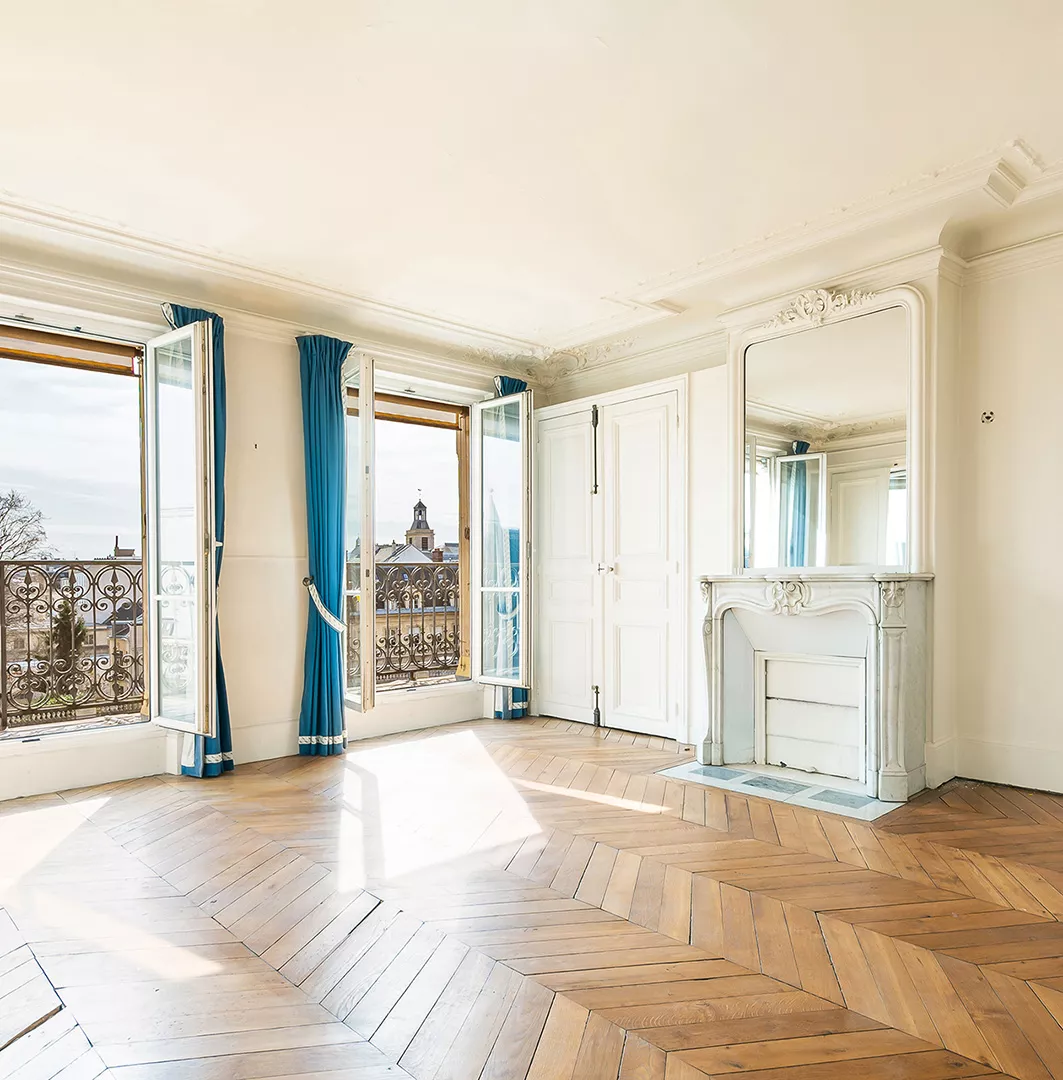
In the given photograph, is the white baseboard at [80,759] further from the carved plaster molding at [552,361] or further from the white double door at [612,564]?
the carved plaster molding at [552,361]

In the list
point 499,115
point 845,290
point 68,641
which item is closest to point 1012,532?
point 845,290

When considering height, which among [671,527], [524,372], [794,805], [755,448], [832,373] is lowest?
[794,805]

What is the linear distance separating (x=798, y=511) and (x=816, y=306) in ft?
3.44

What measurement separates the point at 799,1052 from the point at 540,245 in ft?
10.8

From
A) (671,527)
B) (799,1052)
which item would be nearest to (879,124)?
(671,527)

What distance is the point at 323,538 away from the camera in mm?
4543

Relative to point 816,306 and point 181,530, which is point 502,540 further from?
point 816,306

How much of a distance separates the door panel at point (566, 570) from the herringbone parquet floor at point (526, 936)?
171 cm

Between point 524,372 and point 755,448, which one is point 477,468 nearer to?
point 524,372

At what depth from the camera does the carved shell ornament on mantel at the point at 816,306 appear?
3889 millimetres

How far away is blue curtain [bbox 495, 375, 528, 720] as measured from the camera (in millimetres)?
5488

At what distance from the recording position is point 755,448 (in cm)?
429

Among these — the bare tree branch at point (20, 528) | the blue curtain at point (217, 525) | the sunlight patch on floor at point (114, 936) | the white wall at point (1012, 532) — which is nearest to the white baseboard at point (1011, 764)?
the white wall at point (1012, 532)

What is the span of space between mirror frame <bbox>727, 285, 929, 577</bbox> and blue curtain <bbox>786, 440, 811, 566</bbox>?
73 millimetres
